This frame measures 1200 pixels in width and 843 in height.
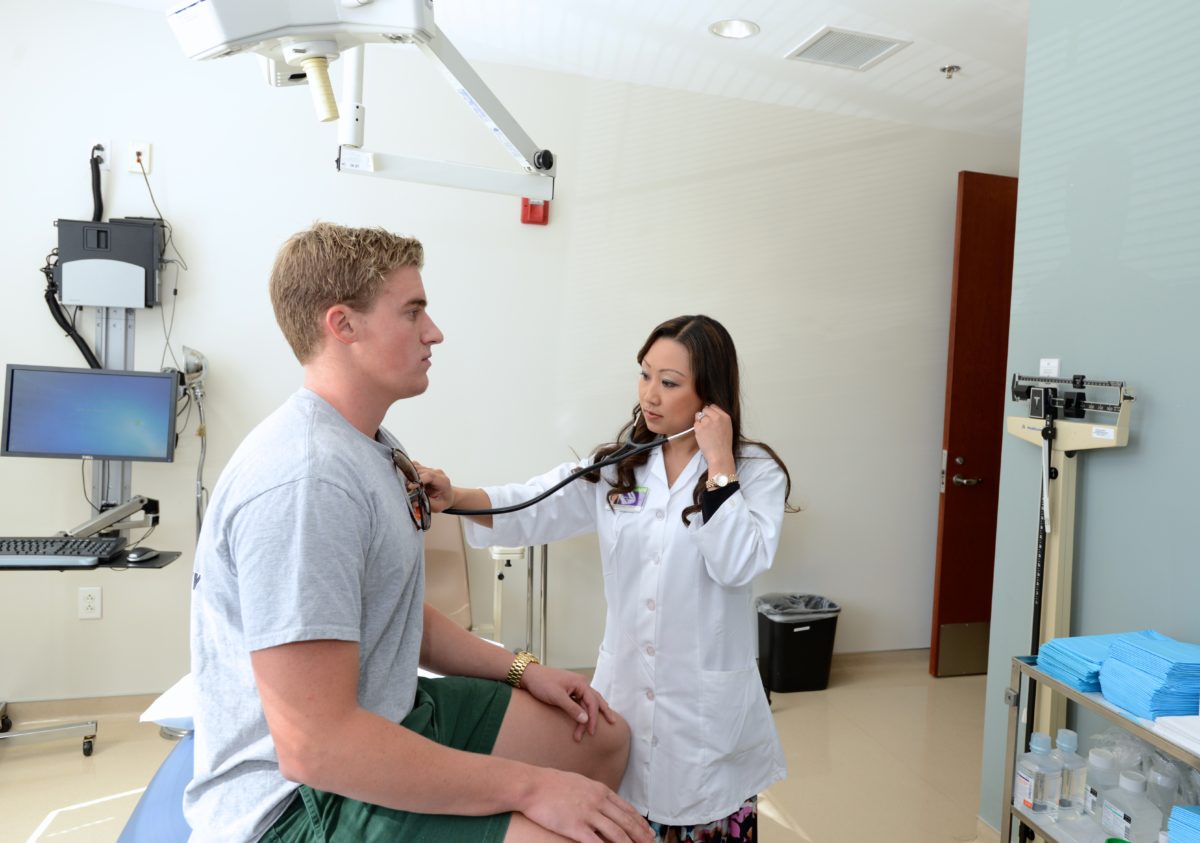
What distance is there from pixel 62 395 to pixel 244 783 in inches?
88.6

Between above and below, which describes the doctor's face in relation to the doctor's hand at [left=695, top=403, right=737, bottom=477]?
above

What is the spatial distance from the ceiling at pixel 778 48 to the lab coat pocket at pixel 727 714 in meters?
2.18

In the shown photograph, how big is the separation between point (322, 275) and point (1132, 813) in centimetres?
176

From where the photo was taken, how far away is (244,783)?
0.95 meters

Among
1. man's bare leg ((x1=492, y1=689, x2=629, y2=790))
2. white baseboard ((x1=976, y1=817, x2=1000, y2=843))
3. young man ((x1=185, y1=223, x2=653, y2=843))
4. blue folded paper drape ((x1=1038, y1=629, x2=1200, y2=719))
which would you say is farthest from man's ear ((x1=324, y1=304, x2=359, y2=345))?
white baseboard ((x1=976, y1=817, x2=1000, y2=843))

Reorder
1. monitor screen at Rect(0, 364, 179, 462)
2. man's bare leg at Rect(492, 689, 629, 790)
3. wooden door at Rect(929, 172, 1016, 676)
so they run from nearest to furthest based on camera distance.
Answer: man's bare leg at Rect(492, 689, 629, 790)
monitor screen at Rect(0, 364, 179, 462)
wooden door at Rect(929, 172, 1016, 676)

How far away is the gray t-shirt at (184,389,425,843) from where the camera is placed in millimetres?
884

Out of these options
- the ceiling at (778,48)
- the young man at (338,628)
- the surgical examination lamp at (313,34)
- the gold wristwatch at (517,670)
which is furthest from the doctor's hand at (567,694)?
the ceiling at (778,48)

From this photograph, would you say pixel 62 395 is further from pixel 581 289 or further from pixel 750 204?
pixel 750 204

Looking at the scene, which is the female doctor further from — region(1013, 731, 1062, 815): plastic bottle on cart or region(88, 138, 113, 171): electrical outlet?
region(88, 138, 113, 171): electrical outlet

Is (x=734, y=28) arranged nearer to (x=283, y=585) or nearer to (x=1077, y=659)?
(x=1077, y=659)

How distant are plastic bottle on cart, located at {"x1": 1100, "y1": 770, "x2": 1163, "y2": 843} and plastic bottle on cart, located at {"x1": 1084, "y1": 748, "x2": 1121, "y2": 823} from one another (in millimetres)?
38

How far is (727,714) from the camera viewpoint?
159 centimetres

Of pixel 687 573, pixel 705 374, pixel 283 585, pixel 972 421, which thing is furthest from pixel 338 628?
pixel 972 421
